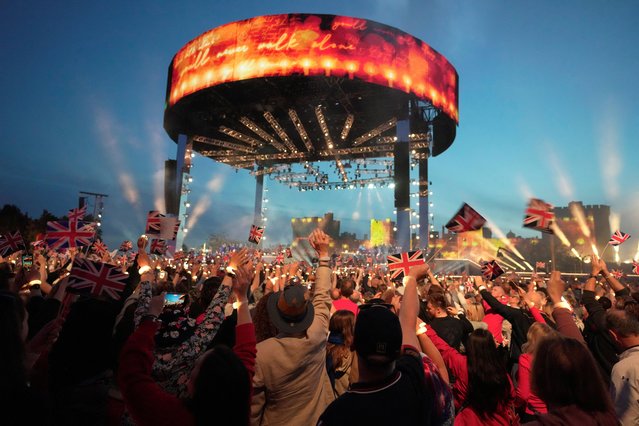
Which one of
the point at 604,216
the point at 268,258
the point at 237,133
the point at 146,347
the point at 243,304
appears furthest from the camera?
the point at 604,216

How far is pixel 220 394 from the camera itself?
165cm

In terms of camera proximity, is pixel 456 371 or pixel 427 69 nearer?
pixel 456 371

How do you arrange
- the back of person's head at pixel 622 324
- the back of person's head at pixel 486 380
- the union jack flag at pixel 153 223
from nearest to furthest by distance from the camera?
1. the back of person's head at pixel 486 380
2. the back of person's head at pixel 622 324
3. the union jack flag at pixel 153 223

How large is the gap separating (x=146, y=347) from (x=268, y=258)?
35.8 metres

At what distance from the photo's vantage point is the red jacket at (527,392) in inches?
144

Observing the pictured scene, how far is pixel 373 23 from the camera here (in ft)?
80.8

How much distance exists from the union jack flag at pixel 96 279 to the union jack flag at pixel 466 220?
26.3 ft

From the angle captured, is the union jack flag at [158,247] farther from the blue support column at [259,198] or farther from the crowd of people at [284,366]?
the blue support column at [259,198]

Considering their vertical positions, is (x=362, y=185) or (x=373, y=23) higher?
(x=373, y=23)

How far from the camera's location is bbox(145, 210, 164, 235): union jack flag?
1312cm

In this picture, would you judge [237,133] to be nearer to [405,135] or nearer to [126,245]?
[405,135]

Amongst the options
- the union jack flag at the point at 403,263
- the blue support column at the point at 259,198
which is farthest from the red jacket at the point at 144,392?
the blue support column at the point at 259,198

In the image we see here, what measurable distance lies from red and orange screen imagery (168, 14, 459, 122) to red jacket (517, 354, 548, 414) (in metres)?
22.2

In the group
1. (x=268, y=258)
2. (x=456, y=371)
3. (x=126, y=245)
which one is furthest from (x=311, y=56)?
(x=456, y=371)
